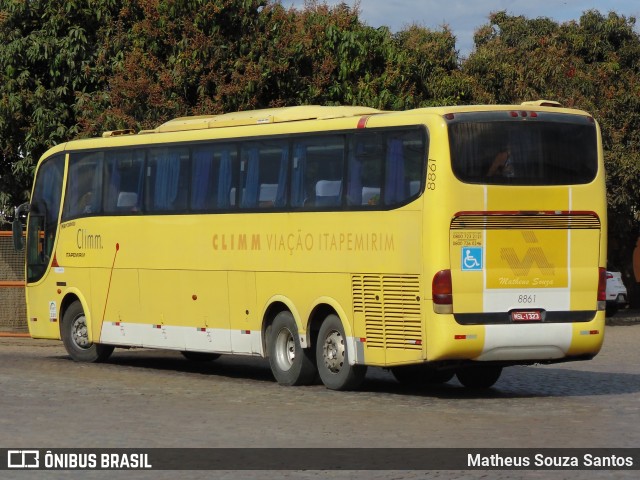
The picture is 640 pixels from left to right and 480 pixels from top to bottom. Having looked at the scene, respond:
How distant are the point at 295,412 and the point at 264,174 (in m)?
4.88

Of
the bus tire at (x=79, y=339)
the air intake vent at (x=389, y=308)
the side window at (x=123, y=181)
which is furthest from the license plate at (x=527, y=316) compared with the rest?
the bus tire at (x=79, y=339)

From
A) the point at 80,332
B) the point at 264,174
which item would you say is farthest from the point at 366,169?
the point at 80,332

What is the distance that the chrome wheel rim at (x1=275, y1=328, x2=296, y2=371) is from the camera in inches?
784

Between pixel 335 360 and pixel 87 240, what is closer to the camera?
pixel 335 360

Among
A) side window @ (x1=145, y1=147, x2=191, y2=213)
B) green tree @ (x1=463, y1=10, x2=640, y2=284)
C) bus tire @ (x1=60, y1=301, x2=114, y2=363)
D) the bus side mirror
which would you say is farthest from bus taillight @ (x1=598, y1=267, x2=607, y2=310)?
green tree @ (x1=463, y1=10, x2=640, y2=284)

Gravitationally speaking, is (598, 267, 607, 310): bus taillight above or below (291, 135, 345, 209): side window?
below

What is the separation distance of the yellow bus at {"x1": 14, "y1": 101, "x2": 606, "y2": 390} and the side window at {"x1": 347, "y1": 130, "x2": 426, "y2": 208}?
2 centimetres

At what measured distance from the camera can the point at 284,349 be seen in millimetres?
20031

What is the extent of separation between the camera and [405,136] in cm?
1783

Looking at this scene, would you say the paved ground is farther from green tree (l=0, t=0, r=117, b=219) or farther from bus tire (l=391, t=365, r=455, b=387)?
green tree (l=0, t=0, r=117, b=219)

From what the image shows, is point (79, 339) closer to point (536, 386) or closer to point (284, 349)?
point (284, 349)

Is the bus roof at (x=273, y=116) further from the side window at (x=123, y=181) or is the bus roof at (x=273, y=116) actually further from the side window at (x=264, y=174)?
the side window at (x=123, y=181)

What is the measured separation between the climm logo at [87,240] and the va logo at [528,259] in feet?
26.3

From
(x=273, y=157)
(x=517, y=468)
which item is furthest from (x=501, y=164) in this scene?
(x=517, y=468)
